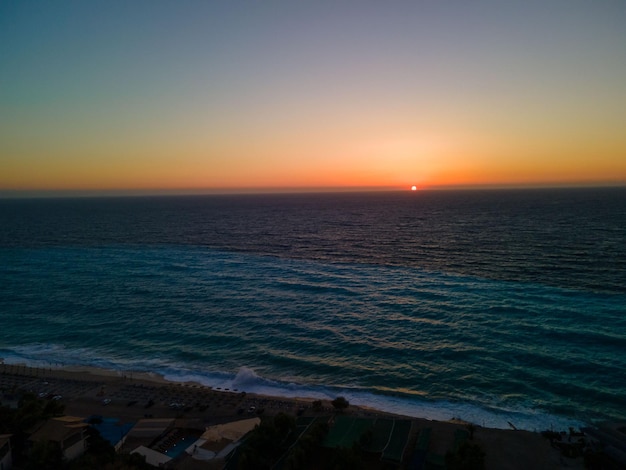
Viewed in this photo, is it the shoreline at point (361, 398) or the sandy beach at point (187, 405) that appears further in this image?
the shoreline at point (361, 398)

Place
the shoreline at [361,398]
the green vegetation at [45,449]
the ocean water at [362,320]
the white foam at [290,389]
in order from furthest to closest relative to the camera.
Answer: the ocean water at [362,320], the white foam at [290,389], the shoreline at [361,398], the green vegetation at [45,449]

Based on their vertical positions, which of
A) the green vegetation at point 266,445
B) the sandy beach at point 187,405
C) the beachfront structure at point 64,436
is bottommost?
the sandy beach at point 187,405

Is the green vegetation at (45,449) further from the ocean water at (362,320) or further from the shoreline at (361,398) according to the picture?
the ocean water at (362,320)

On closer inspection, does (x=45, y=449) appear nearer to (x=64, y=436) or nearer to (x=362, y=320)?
(x=64, y=436)

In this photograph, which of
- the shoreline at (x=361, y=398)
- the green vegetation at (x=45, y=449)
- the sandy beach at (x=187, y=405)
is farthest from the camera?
the shoreline at (x=361, y=398)

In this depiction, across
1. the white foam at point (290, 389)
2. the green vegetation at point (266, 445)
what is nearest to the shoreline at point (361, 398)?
the white foam at point (290, 389)

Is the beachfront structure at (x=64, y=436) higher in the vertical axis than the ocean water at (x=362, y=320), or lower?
higher
